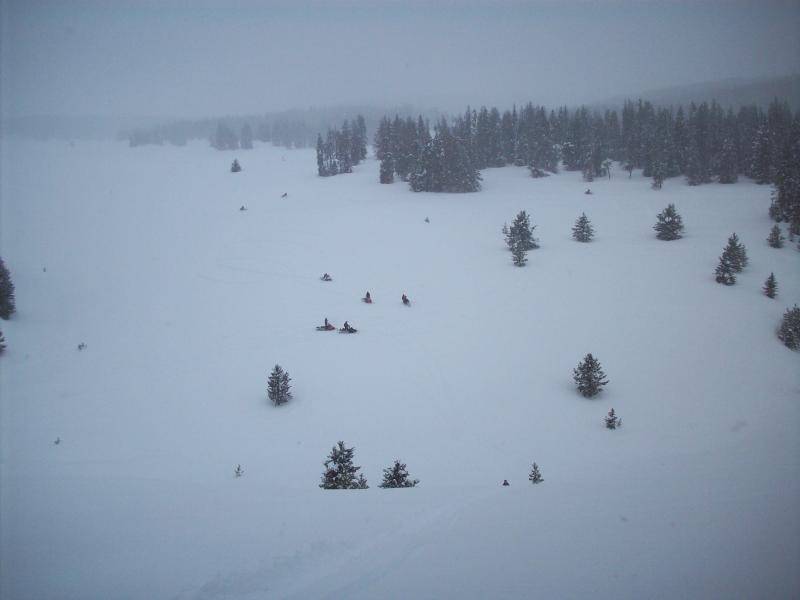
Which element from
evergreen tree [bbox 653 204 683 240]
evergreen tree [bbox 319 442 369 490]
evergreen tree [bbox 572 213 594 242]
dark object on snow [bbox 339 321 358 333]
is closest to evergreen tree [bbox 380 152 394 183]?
evergreen tree [bbox 572 213 594 242]

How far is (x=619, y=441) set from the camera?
1548 cm

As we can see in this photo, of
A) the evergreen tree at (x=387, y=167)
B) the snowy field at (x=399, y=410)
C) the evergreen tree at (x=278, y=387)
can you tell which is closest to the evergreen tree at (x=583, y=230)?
the snowy field at (x=399, y=410)

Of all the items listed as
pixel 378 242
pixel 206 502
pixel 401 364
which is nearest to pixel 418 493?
pixel 206 502

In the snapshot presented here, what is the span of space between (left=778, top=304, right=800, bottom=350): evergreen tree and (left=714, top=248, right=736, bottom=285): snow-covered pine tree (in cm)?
691

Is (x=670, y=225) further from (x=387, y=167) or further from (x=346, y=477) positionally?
(x=387, y=167)

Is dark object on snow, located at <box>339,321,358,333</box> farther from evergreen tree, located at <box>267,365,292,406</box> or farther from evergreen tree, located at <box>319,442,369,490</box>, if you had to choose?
evergreen tree, located at <box>319,442,369,490</box>

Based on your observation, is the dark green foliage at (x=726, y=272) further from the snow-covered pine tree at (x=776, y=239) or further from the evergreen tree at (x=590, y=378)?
the evergreen tree at (x=590, y=378)

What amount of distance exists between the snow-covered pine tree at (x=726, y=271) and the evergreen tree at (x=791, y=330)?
6.91 m

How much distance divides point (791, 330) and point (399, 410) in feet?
73.9

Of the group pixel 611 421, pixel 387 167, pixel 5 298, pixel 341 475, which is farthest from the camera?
pixel 387 167

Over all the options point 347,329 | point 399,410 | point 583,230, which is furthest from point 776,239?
point 399,410

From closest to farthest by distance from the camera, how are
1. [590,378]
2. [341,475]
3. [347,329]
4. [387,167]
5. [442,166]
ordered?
[341,475] → [590,378] → [347,329] → [442,166] → [387,167]

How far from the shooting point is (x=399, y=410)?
1812cm

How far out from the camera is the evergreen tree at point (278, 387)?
18.1m
